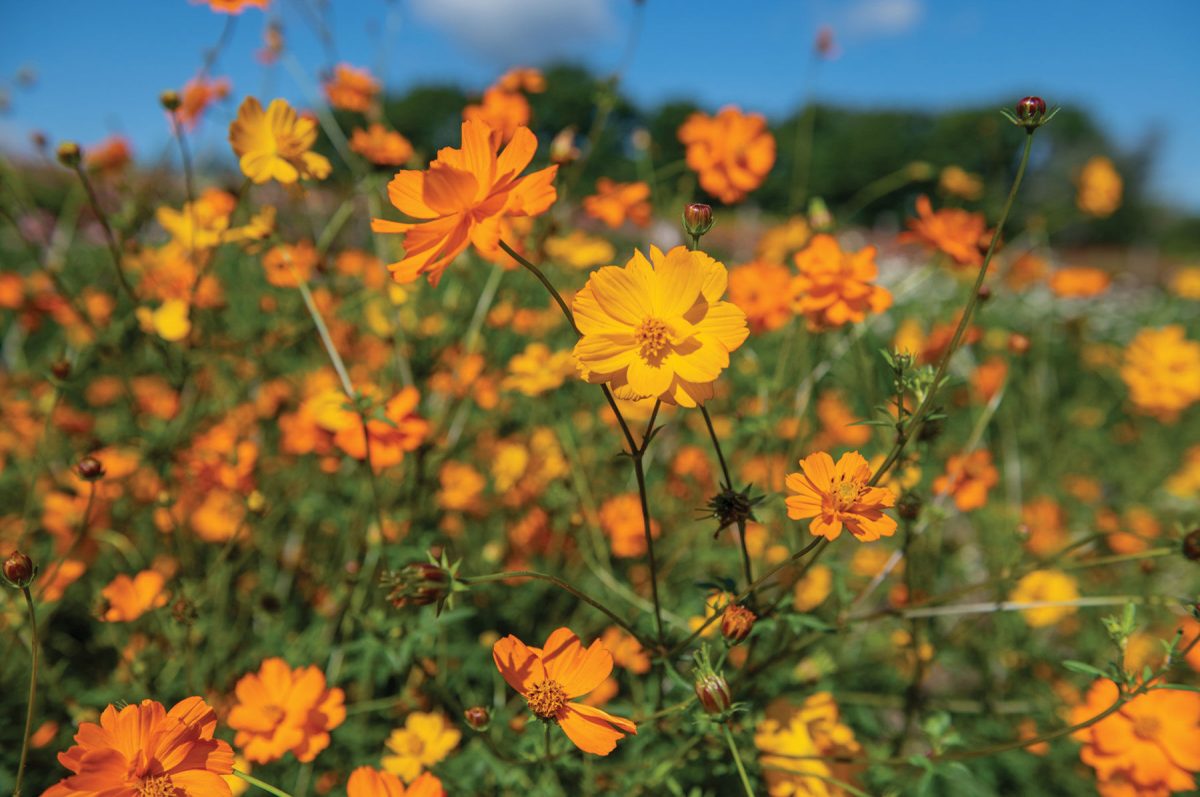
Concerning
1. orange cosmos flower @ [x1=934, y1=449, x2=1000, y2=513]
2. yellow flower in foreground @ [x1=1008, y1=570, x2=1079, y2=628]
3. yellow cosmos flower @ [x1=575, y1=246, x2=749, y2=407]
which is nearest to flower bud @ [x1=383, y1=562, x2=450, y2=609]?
yellow cosmos flower @ [x1=575, y1=246, x2=749, y2=407]

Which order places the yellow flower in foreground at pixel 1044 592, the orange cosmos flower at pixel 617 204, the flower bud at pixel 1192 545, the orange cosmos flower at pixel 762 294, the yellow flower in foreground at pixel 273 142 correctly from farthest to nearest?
1. the yellow flower in foreground at pixel 1044 592
2. the orange cosmos flower at pixel 617 204
3. the orange cosmos flower at pixel 762 294
4. the yellow flower in foreground at pixel 273 142
5. the flower bud at pixel 1192 545

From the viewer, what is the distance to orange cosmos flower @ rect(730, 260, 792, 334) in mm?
1206

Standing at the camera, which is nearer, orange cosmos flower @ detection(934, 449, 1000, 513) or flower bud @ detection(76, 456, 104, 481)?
flower bud @ detection(76, 456, 104, 481)

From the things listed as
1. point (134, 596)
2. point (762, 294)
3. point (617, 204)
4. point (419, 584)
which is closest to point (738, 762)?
point (419, 584)

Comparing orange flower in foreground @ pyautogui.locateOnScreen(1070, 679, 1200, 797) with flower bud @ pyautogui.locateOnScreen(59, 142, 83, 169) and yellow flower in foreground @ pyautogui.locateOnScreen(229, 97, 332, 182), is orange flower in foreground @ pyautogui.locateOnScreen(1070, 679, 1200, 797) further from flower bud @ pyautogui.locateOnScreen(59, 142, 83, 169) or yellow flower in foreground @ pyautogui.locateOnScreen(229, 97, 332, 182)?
flower bud @ pyautogui.locateOnScreen(59, 142, 83, 169)

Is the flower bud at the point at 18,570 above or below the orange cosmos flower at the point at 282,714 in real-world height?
above

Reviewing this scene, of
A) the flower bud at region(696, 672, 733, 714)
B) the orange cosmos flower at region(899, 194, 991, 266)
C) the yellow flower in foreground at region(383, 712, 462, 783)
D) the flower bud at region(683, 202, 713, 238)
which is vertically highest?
the orange cosmos flower at region(899, 194, 991, 266)

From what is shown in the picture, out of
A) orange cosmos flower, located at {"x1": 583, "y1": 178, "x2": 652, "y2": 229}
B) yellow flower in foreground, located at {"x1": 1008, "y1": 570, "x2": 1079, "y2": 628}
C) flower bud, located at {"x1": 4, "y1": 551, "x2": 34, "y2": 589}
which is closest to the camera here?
flower bud, located at {"x1": 4, "y1": 551, "x2": 34, "y2": 589}

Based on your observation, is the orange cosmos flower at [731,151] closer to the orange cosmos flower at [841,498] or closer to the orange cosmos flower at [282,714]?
the orange cosmos flower at [841,498]

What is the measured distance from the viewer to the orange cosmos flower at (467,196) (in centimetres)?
63

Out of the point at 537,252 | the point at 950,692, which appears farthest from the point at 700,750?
the point at 950,692

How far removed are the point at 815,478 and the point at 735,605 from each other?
159 millimetres

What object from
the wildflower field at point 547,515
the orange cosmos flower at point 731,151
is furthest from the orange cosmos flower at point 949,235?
the orange cosmos flower at point 731,151

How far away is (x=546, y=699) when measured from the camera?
2.10ft
